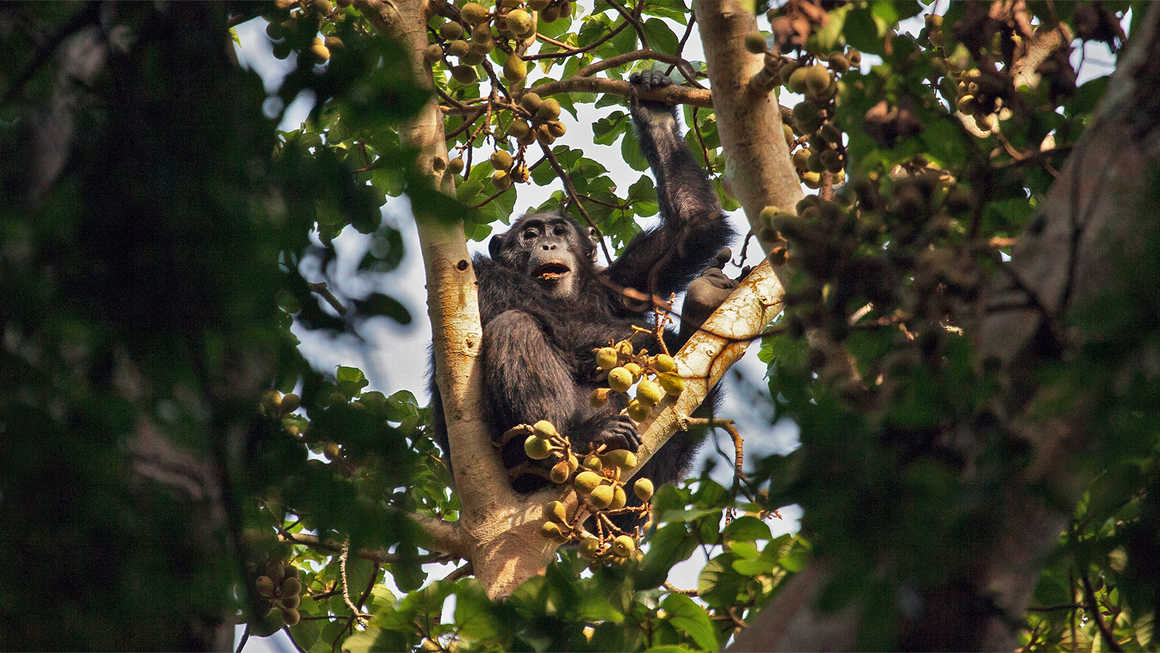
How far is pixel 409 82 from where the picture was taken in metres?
1.27

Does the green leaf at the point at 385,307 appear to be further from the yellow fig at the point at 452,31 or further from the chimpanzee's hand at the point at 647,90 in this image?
the chimpanzee's hand at the point at 647,90

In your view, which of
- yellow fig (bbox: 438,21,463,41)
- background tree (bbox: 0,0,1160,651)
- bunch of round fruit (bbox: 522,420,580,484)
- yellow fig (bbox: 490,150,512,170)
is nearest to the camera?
background tree (bbox: 0,0,1160,651)

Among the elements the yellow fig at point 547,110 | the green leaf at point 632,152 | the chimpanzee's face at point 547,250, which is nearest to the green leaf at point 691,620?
the yellow fig at point 547,110

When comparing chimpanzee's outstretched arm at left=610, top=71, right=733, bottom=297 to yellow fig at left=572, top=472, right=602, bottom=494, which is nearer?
yellow fig at left=572, top=472, right=602, bottom=494

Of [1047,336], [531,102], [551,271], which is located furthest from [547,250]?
[1047,336]

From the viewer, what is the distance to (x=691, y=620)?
7.52 ft

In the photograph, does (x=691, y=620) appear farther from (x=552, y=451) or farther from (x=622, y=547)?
(x=552, y=451)

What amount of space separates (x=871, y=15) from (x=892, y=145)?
216mm

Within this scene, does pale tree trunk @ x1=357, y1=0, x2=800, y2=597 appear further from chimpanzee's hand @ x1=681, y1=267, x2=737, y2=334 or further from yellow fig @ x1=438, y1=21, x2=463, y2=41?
chimpanzee's hand @ x1=681, y1=267, x2=737, y2=334

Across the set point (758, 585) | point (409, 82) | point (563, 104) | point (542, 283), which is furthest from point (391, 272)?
point (542, 283)

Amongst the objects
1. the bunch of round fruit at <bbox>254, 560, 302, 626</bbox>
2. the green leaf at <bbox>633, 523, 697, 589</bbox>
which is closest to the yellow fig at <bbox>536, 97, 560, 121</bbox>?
the bunch of round fruit at <bbox>254, 560, 302, 626</bbox>

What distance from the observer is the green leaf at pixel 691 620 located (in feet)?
7.44

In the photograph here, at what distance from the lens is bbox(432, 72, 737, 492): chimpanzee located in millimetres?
4371

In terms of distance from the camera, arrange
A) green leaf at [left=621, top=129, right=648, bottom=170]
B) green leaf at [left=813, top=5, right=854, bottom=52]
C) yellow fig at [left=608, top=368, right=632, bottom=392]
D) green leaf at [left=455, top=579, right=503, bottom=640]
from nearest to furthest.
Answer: green leaf at [left=813, top=5, right=854, bottom=52]
green leaf at [left=455, top=579, right=503, bottom=640]
yellow fig at [left=608, top=368, right=632, bottom=392]
green leaf at [left=621, top=129, right=648, bottom=170]
